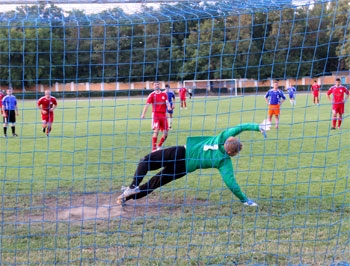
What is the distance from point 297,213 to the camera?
19.2 feet

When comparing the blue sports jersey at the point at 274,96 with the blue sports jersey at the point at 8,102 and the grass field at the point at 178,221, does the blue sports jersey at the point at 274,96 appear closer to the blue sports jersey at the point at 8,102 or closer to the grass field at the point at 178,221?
the grass field at the point at 178,221

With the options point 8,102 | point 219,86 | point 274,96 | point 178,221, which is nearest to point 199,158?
point 178,221

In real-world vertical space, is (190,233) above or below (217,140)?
below

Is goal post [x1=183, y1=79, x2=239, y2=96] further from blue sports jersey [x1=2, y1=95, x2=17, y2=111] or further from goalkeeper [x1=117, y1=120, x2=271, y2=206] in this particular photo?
blue sports jersey [x1=2, y1=95, x2=17, y2=111]

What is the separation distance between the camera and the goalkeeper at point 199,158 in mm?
5600

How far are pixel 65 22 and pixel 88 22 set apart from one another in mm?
313

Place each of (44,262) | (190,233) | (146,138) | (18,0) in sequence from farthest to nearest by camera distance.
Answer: (146,138), (190,233), (18,0), (44,262)

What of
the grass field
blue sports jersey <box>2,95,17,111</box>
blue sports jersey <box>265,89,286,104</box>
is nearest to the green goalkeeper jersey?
the grass field

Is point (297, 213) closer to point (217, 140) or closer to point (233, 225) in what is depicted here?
point (233, 225)

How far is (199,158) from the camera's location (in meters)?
5.76

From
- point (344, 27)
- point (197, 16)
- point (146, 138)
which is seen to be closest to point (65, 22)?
point (197, 16)

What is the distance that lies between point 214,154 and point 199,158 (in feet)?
0.65

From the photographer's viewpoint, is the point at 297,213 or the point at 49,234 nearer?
the point at 49,234

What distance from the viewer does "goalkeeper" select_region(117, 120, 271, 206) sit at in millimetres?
5600
